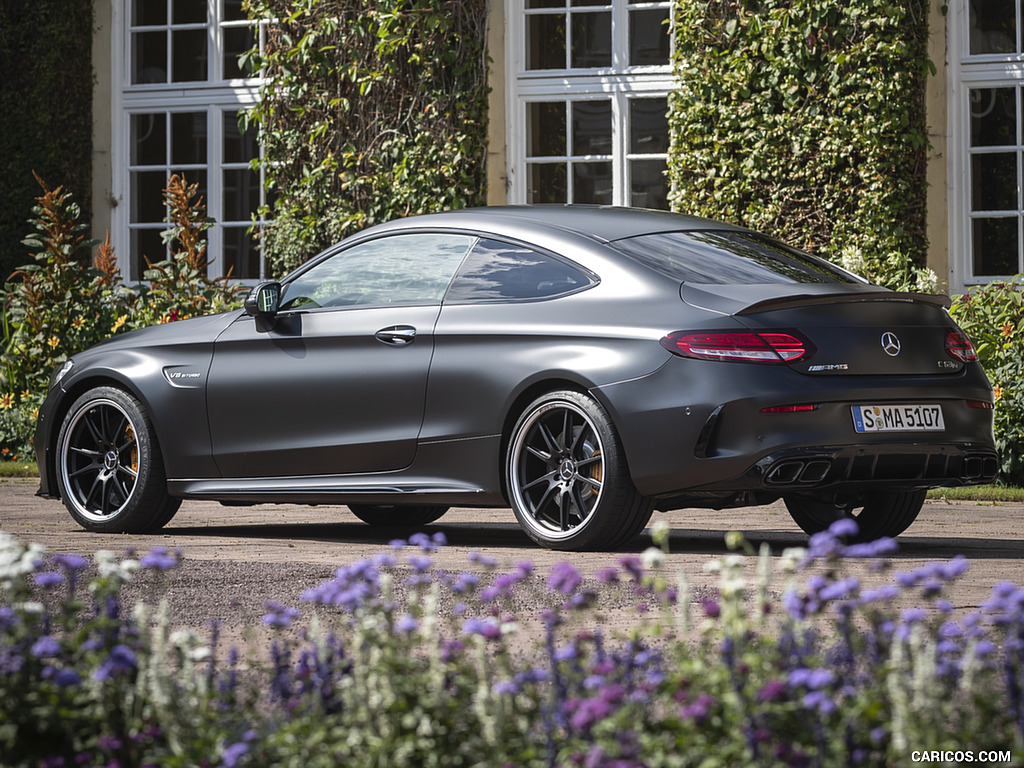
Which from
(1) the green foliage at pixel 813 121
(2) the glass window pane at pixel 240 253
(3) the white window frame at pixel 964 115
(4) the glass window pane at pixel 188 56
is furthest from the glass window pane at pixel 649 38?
(4) the glass window pane at pixel 188 56

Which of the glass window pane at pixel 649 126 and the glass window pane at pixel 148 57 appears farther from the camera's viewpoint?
the glass window pane at pixel 148 57

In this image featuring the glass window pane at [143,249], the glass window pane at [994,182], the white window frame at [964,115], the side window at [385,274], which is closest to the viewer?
the side window at [385,274]

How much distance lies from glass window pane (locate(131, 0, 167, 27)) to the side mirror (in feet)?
29.1

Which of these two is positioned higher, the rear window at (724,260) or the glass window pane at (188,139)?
the glass window pane at (188,139)

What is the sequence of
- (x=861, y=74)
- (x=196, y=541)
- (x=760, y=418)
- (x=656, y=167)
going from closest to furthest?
(x=760, y=418) < (x=196, y=541) < (x=861, y=74) < (x=656, y=167)

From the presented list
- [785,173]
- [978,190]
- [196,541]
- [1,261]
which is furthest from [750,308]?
[1,261]

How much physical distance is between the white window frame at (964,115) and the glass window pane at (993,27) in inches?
2.0

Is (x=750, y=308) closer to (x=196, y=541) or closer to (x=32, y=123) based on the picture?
(x=196, y=541)

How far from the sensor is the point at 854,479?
5.96 metres

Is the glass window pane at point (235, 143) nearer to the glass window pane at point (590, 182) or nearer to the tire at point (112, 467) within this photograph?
→ the glass window pane at point (590, 182)

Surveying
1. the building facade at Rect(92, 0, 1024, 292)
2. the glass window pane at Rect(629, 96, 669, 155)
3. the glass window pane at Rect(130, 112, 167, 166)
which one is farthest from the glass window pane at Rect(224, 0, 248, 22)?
the glass window pane at Rect(629, 96, 669, 155)

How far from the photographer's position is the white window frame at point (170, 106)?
14938mm

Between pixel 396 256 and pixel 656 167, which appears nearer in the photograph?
pixel 396 256

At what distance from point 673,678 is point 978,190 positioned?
433 inches
